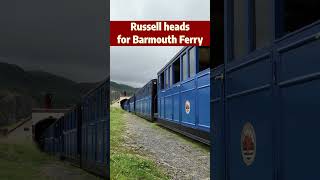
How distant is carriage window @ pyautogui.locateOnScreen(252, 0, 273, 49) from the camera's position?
334 cm

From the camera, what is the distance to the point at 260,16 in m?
3.59

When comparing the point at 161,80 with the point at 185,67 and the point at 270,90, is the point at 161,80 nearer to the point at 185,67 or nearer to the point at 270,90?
the point at 185,67

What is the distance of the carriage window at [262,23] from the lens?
10.9 ft

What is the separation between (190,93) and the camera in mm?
12133

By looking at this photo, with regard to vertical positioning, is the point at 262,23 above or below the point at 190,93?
above

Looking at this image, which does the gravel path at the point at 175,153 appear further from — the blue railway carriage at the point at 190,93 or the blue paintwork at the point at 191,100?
the blue paintwork at the point at 191,100

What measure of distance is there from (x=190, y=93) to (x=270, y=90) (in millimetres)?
8905

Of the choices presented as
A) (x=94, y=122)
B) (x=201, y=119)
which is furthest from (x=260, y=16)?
(x=94, y=122)

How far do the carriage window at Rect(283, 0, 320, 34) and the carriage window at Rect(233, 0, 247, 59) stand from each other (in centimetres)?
86

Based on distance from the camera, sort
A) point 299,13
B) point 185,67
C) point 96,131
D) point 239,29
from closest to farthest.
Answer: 1. point 299,13
2. point 239,29
3. point 96,131
4. point 185,67

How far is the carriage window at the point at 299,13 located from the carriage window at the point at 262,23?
0.52ft

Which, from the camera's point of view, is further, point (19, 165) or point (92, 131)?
point (19, 165)

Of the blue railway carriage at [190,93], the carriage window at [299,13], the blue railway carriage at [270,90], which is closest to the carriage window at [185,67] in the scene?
the blue railway carriage at [190,93]

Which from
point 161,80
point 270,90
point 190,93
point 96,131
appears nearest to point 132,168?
point 96,131
